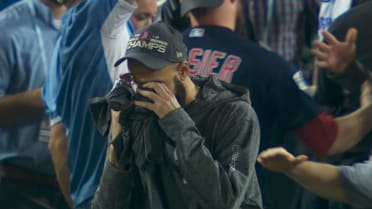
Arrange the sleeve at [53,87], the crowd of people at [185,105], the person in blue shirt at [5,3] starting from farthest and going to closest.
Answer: the person in blue shirt at [5,3] < the sleeve at [53,87] < the crowd of people at [185,105]

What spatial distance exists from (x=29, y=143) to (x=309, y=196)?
51.3 inches

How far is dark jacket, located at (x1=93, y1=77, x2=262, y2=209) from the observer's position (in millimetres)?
3342

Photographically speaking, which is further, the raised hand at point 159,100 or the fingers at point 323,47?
the fingers at point 323,47

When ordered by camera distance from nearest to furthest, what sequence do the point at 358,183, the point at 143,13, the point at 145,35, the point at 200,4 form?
1. the point at 145,35
2. the point at 358,183
3. the point at 200,4
4. the point at 143,13

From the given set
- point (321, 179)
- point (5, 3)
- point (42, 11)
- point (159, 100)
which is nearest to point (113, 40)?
point (42, 11)

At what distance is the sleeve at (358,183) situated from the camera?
12.0 feet

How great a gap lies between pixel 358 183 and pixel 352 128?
0.54 meters

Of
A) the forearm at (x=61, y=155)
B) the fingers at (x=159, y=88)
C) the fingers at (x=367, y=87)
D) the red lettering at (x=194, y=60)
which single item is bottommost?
the forearm at (x=61, y=155)

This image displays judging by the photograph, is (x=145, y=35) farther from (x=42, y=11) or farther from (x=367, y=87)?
(x=42, y=11)

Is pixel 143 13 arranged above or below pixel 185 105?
below

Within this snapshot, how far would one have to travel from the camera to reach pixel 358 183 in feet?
12.0

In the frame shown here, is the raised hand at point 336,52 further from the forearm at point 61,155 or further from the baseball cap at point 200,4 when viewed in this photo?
the forearm at point 61,155

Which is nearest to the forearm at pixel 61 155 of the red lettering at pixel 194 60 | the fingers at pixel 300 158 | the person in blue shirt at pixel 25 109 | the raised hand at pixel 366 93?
the person in blue shirt at pixel 25 109

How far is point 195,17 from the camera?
4387 mm
